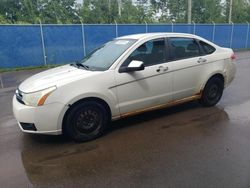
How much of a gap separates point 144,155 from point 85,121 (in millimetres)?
1122

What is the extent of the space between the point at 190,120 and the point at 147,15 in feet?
74.3

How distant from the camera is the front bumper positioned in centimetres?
377

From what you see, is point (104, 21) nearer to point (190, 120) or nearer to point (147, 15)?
point (147, 15)

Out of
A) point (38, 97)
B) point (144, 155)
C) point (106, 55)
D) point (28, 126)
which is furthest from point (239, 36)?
point (28, 126)

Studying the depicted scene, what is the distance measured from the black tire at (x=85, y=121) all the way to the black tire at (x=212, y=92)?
2.45 metres

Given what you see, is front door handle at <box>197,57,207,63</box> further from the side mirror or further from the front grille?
the front grille

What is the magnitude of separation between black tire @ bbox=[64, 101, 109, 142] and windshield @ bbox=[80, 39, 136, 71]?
0.71 m

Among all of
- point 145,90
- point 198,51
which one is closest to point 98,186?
point 145,90

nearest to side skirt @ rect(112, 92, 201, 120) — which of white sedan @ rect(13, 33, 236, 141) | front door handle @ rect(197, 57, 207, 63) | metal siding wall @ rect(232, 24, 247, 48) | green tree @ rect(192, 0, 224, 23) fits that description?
white sedan @ rect(13, 33, 236, 141)

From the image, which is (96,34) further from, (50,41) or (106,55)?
(106,55)

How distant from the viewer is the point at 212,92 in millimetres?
5660

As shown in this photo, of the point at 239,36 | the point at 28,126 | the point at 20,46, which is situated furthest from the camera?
the point at 239,36

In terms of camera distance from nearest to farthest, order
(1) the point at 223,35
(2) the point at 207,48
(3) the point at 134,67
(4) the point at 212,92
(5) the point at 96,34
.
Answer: (3) the point at 134,67 → (2) the point at 207,48 → (4) the point at 212,92 → (5) the point at 96,34 → (1) the point at 223,35

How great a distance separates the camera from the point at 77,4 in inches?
1015
